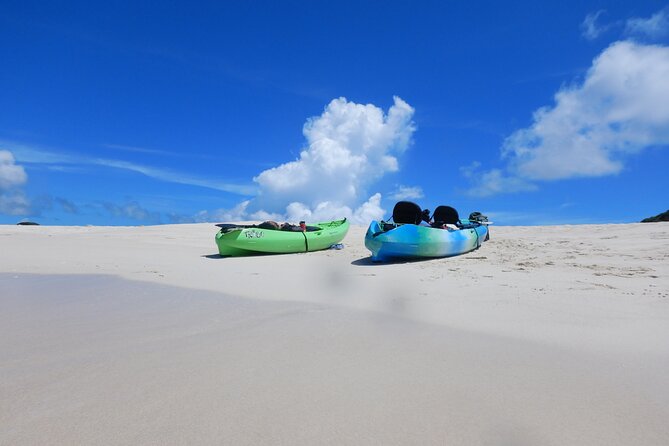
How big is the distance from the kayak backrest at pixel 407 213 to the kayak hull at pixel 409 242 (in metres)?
0.85

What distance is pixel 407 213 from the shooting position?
11203 mm

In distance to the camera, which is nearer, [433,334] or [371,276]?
[433,334]

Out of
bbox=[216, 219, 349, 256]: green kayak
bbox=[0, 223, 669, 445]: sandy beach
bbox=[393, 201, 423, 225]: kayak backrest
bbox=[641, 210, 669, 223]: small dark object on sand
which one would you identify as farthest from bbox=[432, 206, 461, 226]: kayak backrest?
bbox=[641, 210, 669, 223]: small dark object on sand

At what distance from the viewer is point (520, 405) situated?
7.59 ft

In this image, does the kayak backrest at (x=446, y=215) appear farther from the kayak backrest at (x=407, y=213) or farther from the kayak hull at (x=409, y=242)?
the kayak hull at (x=409, y=242)

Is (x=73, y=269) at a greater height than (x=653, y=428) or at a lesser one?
greater

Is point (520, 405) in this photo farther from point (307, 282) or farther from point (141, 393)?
point (307, 282)

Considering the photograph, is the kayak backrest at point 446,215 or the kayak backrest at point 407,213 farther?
the kayak backrest at point 446,215

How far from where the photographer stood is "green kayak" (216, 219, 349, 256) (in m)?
12.1

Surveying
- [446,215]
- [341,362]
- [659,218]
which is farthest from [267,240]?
[659,218]

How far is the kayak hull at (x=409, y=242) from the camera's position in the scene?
9.73 metres

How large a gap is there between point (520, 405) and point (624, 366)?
3.87 ft

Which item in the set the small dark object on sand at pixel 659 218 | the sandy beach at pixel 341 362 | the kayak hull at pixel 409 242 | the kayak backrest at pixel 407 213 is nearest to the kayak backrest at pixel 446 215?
the kayak backrest at pixel 407 213

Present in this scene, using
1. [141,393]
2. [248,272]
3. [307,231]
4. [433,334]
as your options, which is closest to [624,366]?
[433,334]
